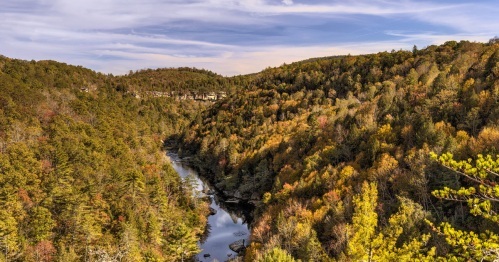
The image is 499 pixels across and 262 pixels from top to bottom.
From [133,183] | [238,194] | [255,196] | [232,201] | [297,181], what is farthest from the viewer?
[238,194]

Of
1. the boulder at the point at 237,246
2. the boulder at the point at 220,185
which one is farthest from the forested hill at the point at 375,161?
the boulder at the point at 237,246

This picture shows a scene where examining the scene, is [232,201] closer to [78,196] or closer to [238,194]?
[238,194]

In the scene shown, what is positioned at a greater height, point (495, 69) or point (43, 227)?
point (495, 69)

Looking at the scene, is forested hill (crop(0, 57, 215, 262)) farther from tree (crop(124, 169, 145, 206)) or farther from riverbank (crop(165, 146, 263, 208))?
riverbank (crop(165, 146, 263, 208))

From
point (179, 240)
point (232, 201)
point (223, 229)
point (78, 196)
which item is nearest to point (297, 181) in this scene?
point (223, 229)

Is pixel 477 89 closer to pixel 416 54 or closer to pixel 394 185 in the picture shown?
pixel 394 185

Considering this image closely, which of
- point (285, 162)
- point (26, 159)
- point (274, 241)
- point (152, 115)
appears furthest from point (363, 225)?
point (152, 115)
